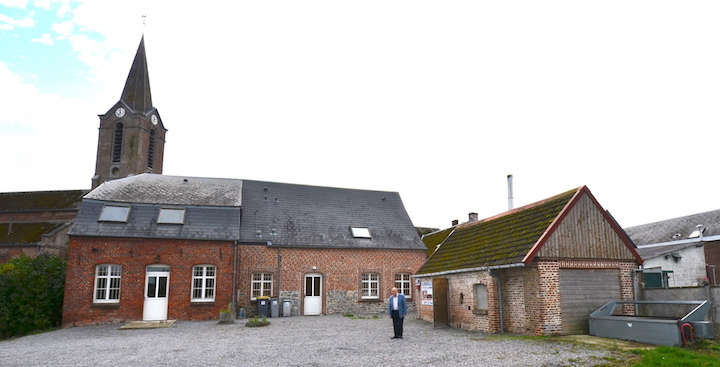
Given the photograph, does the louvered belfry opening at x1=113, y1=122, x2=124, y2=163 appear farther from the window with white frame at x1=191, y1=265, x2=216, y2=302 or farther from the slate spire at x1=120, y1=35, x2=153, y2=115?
the window with white frame at x1=191, y1=265, x2=216, y2=302

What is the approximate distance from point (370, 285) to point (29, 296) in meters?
15.0

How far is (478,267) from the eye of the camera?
1473 centimetres

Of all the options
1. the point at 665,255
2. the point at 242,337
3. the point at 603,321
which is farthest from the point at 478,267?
the point at 665,255

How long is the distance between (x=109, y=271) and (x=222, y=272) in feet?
15.4

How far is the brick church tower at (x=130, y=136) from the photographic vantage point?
38.0m

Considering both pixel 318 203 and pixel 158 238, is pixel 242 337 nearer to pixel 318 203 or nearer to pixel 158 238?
pixel 158 238

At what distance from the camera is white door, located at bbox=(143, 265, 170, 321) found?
69.3 feet

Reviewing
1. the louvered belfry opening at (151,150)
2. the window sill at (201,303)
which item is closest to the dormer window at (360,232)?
the window sill at (201,303)

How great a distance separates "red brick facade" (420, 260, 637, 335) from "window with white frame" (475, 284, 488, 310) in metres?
0.10

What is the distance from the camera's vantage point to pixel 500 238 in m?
15.3

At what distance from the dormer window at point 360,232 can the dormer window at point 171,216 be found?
858 cm

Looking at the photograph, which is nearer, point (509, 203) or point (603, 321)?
point (603, 321)

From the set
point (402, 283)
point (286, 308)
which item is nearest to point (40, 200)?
point (286, 308)

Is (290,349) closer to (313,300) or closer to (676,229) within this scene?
(313,300)
